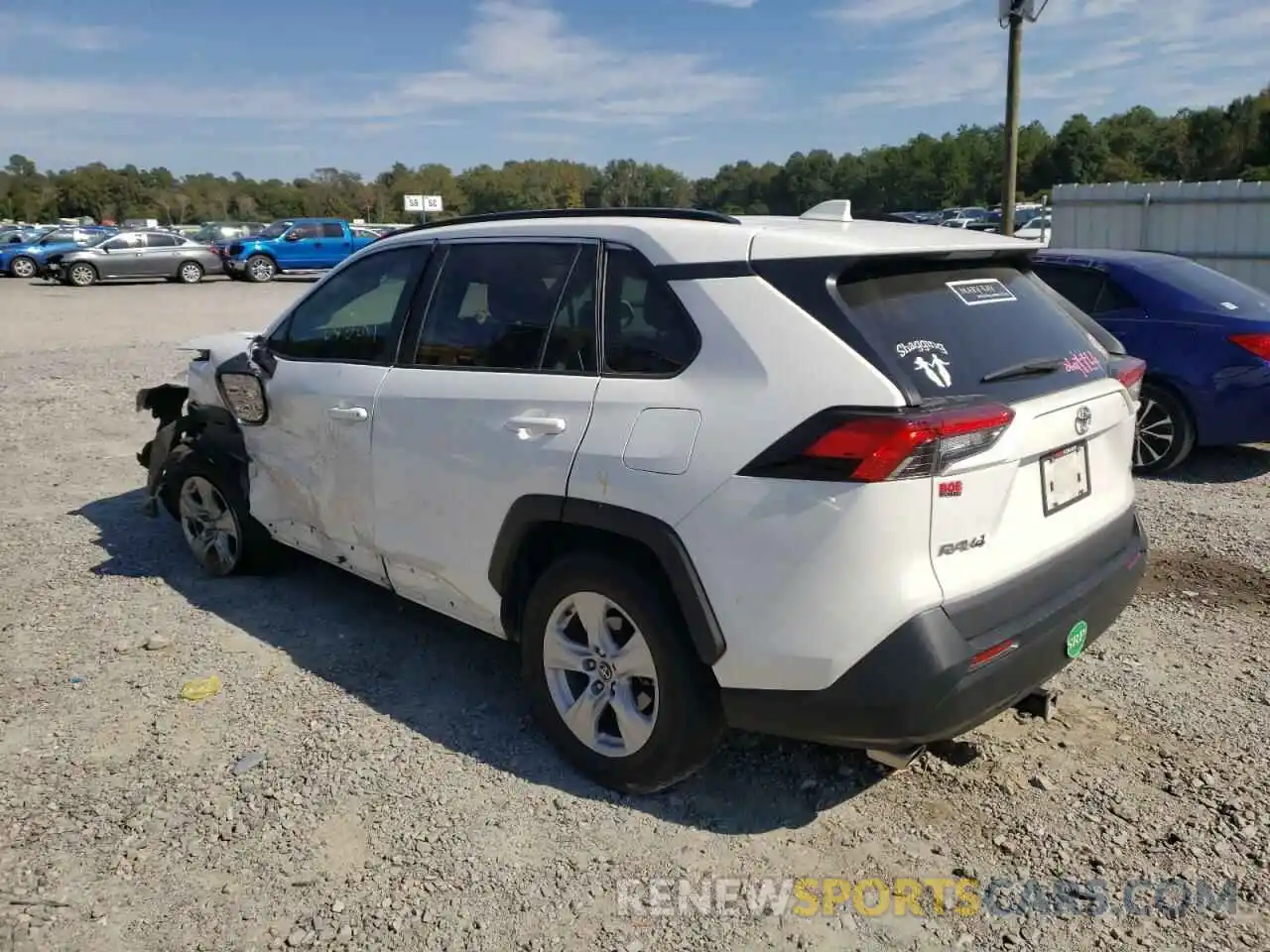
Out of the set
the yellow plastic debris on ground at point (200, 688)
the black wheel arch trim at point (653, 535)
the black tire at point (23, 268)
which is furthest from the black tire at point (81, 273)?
the black wheel arch trim at point (653, 535)

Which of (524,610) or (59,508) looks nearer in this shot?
(524,610)

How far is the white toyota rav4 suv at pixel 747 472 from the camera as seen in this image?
8.67 ft

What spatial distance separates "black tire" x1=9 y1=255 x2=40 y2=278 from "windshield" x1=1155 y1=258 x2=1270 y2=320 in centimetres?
3280

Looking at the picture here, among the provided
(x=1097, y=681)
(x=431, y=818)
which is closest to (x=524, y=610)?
(x=431, y=818)

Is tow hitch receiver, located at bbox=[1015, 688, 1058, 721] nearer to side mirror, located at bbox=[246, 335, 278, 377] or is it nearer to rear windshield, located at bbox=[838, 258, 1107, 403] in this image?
rear windshield, located at bbox=[838, 258, 1107, 403]

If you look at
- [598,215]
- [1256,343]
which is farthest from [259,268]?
[598,215]

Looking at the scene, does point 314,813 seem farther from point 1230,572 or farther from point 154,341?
point 154,341

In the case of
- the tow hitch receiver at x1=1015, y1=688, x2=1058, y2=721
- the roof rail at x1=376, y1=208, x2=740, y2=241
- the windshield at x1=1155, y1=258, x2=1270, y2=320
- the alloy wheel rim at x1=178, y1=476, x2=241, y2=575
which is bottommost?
the tow hitch receiver at x1=1015, y1=688, x2=1058, y2=721

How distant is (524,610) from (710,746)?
2.65 ft

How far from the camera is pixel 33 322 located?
17.9 m

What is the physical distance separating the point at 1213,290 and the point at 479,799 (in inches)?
248

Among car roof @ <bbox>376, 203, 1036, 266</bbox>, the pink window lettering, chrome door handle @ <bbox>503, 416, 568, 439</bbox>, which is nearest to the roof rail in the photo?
car roof @ <bbox>376, 203, 1036, 266</bbox>

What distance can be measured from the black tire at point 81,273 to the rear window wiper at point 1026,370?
29.5 metres

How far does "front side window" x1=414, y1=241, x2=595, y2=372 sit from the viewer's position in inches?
132
